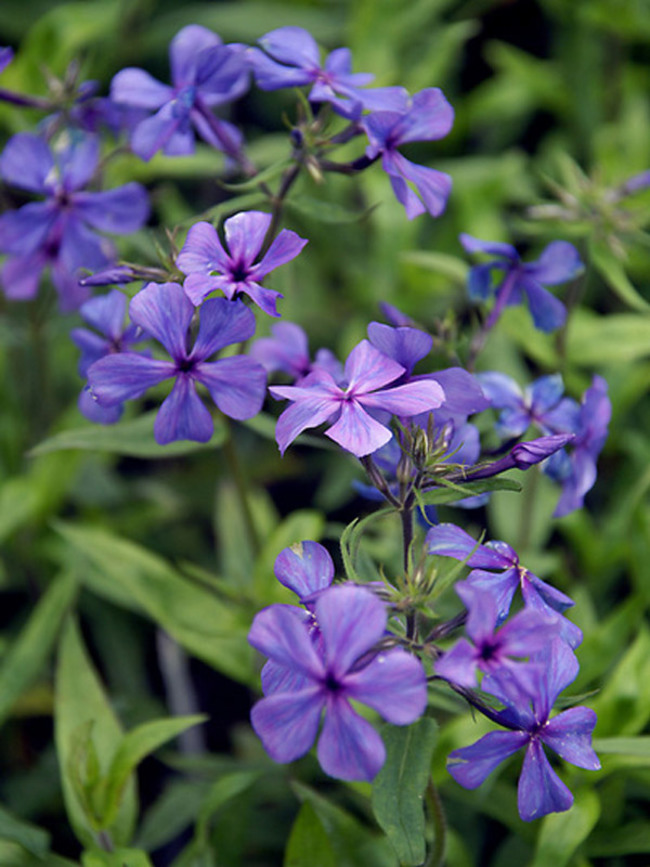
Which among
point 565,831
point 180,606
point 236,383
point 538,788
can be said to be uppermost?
point 236,383

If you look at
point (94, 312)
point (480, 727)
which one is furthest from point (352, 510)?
point (94, 312)

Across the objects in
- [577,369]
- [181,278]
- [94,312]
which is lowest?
[577,369]

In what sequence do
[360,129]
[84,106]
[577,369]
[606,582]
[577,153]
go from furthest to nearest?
[577,153]
[577,369]
[606,582]
[84,106]
[360,129]

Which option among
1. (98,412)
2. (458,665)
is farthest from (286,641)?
(98,412)

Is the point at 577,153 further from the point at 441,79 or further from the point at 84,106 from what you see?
the point at 84,106

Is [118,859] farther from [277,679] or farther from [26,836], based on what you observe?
[277,679]

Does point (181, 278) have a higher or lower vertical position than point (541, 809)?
higher

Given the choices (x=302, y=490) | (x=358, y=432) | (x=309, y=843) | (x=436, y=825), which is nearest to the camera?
(x=358, y=432)

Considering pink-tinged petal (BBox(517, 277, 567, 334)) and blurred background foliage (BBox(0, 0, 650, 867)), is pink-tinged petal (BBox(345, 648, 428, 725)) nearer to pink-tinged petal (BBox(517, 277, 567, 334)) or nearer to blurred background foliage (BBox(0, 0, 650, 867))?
blurred background foliage (BBox(0, 0, 650, 867))
